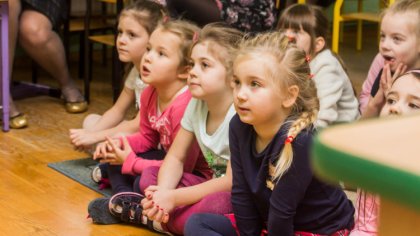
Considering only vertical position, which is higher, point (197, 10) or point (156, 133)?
point (197, 10)

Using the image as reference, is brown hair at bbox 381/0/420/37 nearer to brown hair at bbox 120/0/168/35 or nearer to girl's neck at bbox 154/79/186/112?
girl's neck at bbox 154/79/186/112

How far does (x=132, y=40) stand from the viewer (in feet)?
7.96

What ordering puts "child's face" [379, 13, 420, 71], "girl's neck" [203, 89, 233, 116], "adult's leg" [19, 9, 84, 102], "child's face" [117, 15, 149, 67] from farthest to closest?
"adult's leg" [19, 9, 84, 102] < "child's face" [117, 15, 149, 67] < "child's face" [379, 13, 420, 71] < "girl's neck" [203, 89, 233, 116]

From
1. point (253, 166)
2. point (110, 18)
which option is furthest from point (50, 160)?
point (110, 18)

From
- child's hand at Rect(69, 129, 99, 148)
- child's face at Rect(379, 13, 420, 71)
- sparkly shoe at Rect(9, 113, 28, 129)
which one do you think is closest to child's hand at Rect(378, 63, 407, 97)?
child's face at Rect(379, 13, 420, 71)

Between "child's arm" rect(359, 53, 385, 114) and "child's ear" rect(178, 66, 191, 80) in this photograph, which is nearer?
"child's ear" rect(178, 66, 191, 80)

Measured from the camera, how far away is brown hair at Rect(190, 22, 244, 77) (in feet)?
6.25

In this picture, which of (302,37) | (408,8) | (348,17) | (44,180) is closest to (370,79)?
(302,37)

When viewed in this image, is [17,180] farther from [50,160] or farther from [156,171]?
[156,171]

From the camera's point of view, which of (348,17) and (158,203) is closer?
(158,203)

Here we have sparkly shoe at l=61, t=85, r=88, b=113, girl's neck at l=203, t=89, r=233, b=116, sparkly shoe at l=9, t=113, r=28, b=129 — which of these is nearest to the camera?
girl's neck at l=203, t=89, r=233, b=116

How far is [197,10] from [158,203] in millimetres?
1115

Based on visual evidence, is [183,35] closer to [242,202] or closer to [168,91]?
[168,91]

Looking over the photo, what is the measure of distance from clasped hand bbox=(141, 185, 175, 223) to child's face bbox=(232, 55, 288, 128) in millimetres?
359
